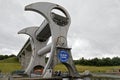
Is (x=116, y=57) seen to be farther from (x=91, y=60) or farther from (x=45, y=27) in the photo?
(x=45, y=27)

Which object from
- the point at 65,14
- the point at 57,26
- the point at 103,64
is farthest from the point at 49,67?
the point at 103,64

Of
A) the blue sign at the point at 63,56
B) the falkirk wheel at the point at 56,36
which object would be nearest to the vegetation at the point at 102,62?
the falkirk wheel at the point at 56,36

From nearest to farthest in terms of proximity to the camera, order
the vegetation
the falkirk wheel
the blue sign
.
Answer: the falkirk wheel
the blue sign
the vegetation

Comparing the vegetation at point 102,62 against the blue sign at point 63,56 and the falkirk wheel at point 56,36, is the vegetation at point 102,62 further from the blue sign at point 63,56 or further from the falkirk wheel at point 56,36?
the blue sign at point 63,56

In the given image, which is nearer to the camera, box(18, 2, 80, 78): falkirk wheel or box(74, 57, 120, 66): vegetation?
box(18, 2, 80, 78): falkirk wheel

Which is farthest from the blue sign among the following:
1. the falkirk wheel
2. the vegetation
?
the vegetation

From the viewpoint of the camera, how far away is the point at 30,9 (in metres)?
35.6

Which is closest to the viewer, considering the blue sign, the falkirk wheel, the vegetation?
the falkirk wheel

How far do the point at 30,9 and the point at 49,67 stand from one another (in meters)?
10.1

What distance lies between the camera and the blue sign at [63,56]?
3300 cm

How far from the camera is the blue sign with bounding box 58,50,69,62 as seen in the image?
33000mm

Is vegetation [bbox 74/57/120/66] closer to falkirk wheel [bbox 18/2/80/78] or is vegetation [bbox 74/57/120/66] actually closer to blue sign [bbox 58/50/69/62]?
falkirk wheel [bbox 18/2/80/78]

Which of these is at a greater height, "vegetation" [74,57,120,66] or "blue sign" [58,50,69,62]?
"vegetation" [74,57,120,66]

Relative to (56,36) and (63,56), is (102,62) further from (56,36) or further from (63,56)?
(63,56)
